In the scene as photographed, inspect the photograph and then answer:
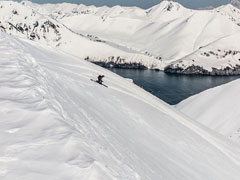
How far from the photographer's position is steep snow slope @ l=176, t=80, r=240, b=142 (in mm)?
57188

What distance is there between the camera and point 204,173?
17312 mm

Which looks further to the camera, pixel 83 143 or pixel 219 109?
pixel 219 109

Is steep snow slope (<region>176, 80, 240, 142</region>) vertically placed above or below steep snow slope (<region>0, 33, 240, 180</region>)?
below

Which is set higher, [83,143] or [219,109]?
[83,143]

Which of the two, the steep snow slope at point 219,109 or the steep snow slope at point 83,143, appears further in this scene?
the steep snow slope at point 219,109

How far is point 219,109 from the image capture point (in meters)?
63.0

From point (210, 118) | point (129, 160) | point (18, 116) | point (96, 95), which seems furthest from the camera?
point (210, 118)

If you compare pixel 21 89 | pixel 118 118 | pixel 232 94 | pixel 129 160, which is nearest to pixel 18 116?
pixel 21 89

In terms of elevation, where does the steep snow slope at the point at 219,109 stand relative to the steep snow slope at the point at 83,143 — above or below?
below

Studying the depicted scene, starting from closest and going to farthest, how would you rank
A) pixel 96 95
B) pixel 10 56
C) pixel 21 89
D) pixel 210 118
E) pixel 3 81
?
1. pixel 21 89
2. pixel 3 81
3. pixel 10 56
4. pixel 96 95
5. pixel 210 118

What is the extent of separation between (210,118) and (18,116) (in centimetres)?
5716

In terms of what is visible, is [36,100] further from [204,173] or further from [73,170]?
[204,173]

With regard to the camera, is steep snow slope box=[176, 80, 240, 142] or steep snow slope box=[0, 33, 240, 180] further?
steep snow slope box=[176, 80, 240, 142]

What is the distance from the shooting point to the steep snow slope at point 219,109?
5719 cm
